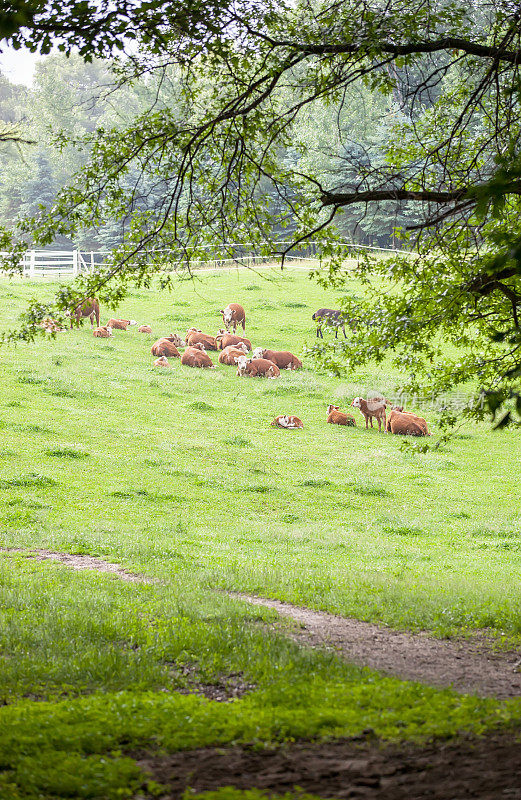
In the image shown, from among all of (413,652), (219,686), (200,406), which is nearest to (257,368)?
(200,406)

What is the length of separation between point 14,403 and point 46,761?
16073mm

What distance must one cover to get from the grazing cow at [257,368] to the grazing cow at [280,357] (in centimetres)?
72

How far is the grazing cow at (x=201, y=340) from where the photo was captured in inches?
1078

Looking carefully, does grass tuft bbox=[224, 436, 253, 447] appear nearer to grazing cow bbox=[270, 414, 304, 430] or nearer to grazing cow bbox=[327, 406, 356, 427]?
grazing cow bbox=[270, 414, 304, 430]

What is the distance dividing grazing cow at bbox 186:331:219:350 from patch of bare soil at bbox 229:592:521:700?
1950 centimetres

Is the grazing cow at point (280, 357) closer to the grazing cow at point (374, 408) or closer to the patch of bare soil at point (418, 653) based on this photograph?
the grazing cow at point (374, 408)

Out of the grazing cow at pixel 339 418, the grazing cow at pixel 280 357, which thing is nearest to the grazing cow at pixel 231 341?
the grazing cow at pixel 280 357

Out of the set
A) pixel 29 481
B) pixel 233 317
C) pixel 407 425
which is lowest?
pixel 29 481

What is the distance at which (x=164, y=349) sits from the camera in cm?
2625

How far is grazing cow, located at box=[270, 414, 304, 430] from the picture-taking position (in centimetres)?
2036

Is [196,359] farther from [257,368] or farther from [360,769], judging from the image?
[360,769]

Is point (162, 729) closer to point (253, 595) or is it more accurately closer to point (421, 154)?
point (253, 595)

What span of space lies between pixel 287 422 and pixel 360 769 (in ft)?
54.3

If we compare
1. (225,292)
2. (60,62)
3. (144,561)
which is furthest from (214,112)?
(60,62)
